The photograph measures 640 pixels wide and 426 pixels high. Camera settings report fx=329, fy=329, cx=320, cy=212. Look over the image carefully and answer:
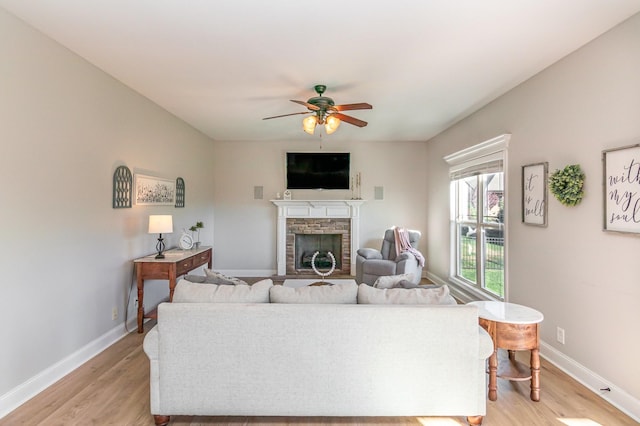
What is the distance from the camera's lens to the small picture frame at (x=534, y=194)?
3020mm

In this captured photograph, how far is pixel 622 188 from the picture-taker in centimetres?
225

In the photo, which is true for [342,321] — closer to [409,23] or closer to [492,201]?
[409,23]

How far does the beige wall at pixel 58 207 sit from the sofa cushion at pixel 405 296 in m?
2.39

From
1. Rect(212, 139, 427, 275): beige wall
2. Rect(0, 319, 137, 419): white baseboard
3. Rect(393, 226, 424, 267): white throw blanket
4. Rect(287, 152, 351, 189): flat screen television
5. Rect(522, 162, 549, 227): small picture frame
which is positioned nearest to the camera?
Rect(0, 319, 137, 419): white baseboard

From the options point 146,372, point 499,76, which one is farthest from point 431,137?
point 146,372

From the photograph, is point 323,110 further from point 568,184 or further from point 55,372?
point 55,372

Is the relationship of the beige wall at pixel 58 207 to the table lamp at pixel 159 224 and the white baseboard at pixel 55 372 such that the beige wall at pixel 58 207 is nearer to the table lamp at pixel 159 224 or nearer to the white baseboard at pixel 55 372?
the white baseboard at pixel 55 372

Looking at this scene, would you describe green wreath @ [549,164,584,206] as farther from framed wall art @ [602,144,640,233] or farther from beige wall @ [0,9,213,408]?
beige wall @ [0,9,213,408]

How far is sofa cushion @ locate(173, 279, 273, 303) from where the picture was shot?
2109 mm

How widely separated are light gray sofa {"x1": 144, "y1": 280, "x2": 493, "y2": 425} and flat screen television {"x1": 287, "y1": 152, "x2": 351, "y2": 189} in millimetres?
4334

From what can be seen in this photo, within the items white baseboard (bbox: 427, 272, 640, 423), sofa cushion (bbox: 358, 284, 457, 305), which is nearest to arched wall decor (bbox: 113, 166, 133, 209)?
sofa cushion (bbox: 358, 284, 457, 305)

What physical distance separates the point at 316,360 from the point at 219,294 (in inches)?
29.1

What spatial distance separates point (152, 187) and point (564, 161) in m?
4.28

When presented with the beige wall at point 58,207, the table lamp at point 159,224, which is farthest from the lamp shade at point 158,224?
the beige wall at point 58,207
